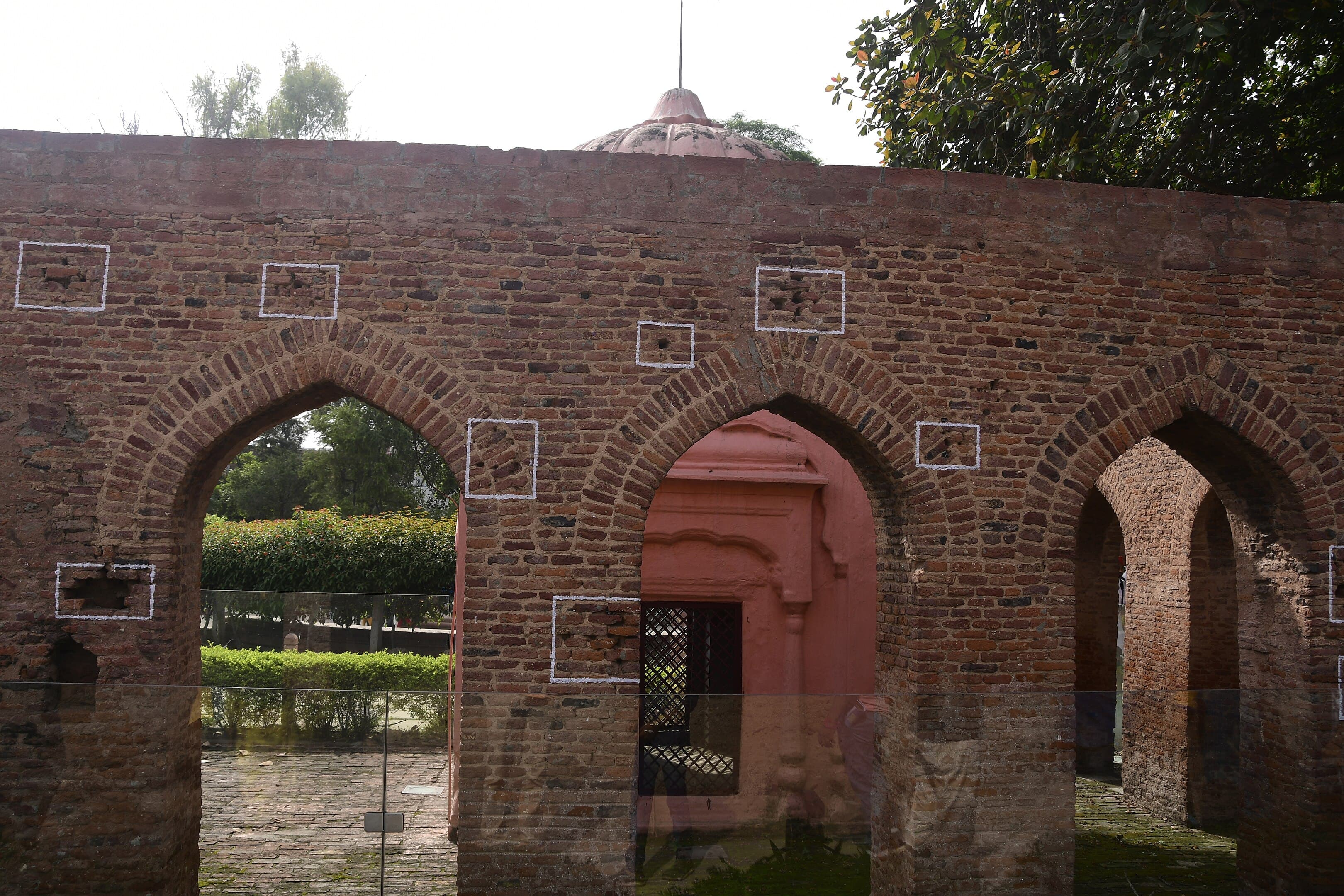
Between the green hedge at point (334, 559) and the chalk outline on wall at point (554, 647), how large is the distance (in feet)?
32.0

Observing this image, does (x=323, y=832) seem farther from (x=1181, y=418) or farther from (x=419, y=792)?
(x=1181, y=418)

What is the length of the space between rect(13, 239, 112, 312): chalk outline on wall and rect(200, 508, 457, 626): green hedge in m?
9.71

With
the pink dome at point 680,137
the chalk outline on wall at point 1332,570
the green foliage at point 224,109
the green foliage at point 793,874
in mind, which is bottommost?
the green foliage at point 793,874

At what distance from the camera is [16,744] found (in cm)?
594

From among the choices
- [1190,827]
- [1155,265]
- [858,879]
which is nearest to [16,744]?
[858,879]

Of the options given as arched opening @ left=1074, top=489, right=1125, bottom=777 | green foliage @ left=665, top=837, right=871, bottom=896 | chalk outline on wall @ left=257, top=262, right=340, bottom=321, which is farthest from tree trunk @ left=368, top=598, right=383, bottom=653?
arched opening @ left=1074, top=489, right=1125, bottom=777

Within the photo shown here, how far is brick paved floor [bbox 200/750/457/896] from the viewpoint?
19.0 feet

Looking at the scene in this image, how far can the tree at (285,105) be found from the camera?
23.8 m

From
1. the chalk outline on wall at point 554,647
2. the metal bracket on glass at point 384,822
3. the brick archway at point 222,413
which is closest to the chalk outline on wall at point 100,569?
the brick archway at point 222,413

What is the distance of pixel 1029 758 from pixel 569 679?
9.83ft

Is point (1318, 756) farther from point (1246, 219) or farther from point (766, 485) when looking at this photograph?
point (766, 485)

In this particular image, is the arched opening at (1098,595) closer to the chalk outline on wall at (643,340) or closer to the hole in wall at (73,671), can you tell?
the chalk outline on wall at (643,340)

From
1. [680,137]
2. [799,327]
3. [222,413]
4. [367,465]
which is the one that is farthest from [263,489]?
[799,327]

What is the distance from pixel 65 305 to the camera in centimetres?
617
